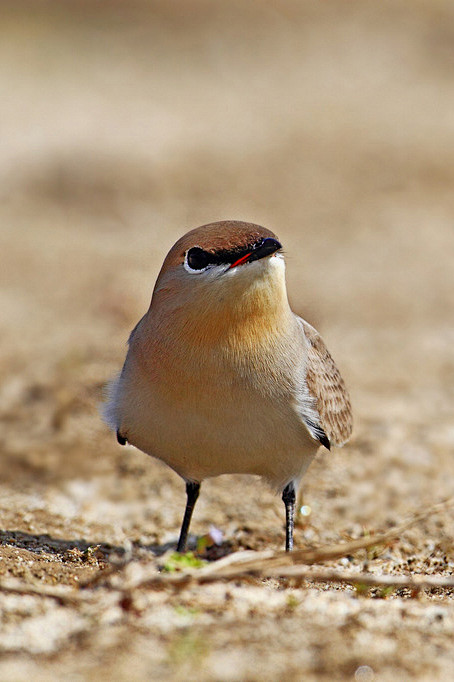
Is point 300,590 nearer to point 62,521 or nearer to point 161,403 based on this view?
point 161,403

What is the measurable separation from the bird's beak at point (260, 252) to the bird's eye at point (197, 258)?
165 mm

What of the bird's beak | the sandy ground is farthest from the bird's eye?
the sandy ground

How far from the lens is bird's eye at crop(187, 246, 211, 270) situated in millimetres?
4137

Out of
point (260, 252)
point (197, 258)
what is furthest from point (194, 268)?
point (260, 252)

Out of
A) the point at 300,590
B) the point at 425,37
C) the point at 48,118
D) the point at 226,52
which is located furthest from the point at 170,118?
the point at 300,590

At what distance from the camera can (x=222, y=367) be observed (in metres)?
4.11

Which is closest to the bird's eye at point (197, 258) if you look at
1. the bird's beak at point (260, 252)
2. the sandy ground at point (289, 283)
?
the bird's beak at point (260, 252)

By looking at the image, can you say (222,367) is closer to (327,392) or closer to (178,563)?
(327,392)

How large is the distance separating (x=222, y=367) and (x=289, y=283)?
6596 mm

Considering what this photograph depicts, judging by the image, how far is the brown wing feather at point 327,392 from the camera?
462 cm

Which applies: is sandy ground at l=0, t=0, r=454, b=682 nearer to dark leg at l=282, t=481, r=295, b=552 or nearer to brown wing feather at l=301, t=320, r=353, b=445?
dark leg at l=282, t=481, r=295, b=552

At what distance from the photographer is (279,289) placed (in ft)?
13.8

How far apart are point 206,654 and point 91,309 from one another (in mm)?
6983

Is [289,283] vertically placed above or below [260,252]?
above
